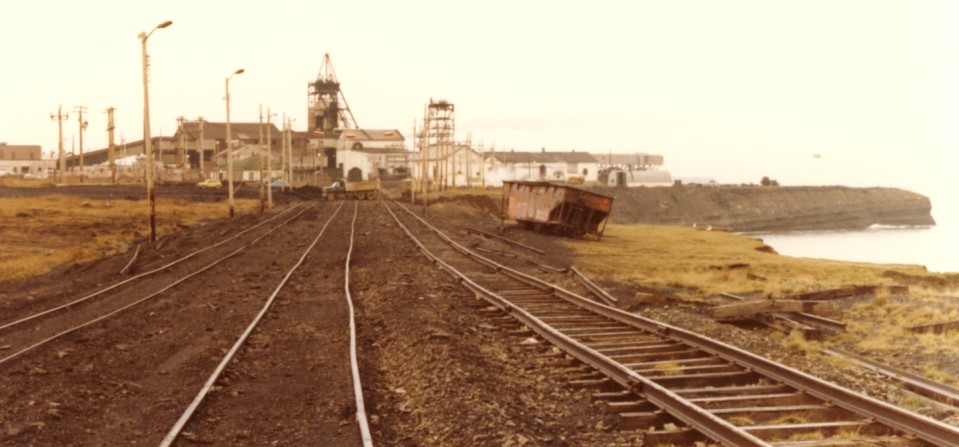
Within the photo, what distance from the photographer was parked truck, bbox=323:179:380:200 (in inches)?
3046

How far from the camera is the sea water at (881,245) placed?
57375mm

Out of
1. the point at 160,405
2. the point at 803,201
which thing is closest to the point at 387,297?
the point at 160,405

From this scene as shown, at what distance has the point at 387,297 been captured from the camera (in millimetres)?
16359

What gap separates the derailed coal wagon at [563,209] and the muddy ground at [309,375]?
20.0 meters

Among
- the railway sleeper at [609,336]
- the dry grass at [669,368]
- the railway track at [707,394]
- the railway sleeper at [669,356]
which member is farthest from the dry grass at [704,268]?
the dry grass at [669,368]

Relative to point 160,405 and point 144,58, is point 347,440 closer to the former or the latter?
point 160,405

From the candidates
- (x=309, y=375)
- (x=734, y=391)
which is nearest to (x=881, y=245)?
(x=734, y=391)

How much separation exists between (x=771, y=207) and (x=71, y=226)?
84.9 meters

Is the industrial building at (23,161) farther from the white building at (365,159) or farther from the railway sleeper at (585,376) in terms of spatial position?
the railway sleeper at (585,376)

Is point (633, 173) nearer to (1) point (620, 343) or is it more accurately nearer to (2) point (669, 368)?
(1) point (620, 343)

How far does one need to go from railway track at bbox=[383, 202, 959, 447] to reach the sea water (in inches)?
1571

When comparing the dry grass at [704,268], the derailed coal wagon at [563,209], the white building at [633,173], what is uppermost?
the white building at [633,173]

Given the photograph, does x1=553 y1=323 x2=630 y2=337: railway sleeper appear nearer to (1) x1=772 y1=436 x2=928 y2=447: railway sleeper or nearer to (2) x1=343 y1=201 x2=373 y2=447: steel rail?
(2) x1=343 y1=201 x2=373 y2=447: steel rail

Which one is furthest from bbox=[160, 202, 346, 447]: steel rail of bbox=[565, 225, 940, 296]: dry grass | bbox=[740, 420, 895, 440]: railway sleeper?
bbox=[565, 225, 940, 296]: dry grass
